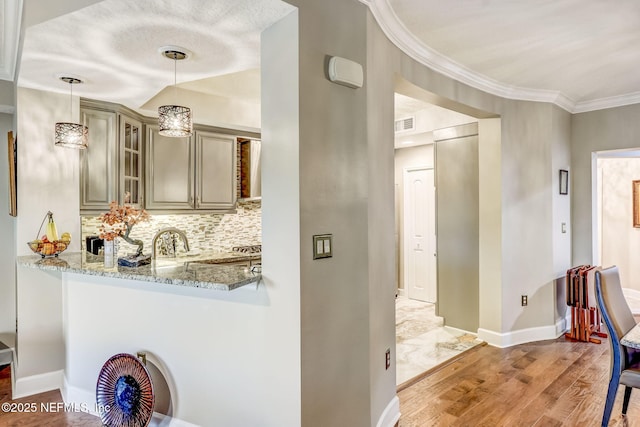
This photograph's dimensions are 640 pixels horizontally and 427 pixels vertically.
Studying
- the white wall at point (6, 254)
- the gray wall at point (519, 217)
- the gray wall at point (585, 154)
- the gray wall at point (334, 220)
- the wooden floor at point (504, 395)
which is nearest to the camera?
the gray wall at point (334, 220)

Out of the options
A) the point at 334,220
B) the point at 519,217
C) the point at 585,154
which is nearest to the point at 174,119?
the point at 334,220

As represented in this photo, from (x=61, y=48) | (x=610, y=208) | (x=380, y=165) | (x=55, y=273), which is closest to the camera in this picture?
(x=61, y=48)

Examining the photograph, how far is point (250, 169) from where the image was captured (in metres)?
4.48

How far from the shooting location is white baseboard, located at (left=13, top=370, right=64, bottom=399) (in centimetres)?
284

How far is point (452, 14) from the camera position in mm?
2414

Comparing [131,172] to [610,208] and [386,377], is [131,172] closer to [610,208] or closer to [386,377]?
[386,377]

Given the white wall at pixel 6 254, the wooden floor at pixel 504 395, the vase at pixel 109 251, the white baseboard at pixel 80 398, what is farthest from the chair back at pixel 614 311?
the white wall at pixel 6 254

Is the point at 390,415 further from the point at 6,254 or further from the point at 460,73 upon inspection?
the point at 6,254

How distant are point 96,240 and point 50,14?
6.10ft

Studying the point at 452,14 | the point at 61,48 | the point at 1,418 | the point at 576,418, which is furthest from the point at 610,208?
the point at 1,418

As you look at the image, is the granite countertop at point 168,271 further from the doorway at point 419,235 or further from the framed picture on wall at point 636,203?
the framed picture on wall at point 636,203

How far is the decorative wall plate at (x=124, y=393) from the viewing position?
2152mm

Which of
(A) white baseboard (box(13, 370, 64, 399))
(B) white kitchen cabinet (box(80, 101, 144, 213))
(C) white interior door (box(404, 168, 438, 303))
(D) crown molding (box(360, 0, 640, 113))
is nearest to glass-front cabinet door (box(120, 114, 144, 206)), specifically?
(B) white kitchen cabinet (box(80, 101, 144, 213))

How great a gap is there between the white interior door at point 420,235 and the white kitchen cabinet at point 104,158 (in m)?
3.99
